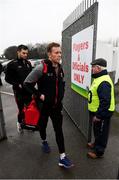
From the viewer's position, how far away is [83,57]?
137 inches

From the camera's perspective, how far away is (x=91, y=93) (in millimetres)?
2939

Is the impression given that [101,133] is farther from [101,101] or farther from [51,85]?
[51,85]

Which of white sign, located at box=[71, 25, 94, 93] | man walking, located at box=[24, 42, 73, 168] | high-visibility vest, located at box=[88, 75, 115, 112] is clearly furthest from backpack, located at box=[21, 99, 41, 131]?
white sign, located at box=[71, 25, 94, 93]

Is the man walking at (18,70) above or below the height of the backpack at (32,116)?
above

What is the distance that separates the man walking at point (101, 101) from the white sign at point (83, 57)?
0.41m

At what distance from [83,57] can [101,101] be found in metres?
1.17

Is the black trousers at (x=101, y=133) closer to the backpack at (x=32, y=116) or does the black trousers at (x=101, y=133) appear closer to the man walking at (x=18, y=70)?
the backpack at (x=32, y=116)

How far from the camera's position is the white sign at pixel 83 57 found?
317cm

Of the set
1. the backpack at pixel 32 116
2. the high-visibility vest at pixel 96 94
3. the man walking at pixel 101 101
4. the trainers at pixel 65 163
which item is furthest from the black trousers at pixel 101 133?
the backpack at pixel 32 116

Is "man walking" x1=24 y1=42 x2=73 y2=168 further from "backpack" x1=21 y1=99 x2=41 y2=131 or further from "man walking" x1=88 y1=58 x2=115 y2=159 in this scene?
"man walking" x1=88 y1=58 x2=115 y2=159

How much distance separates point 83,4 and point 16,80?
6.71 feet

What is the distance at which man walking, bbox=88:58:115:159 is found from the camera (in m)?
2.63

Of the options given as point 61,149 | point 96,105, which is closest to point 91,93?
point 96,105

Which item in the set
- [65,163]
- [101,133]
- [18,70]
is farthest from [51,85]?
[18,70]
